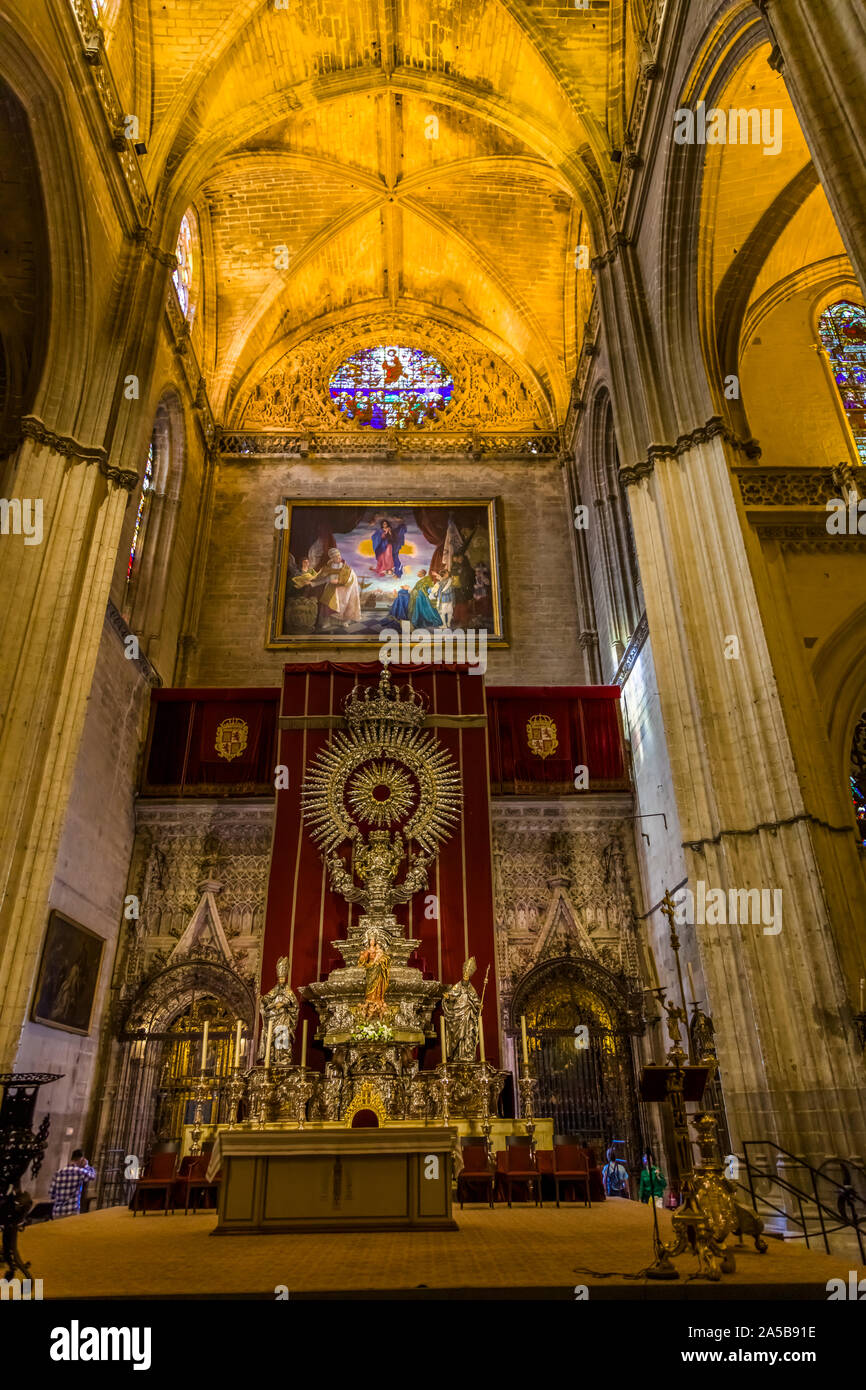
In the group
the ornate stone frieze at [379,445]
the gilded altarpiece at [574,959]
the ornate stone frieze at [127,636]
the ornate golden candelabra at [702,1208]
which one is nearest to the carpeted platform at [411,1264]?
the ornate golden candelabra at [702,1208]

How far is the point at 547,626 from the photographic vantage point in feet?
54.1

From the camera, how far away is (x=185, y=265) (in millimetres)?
16969

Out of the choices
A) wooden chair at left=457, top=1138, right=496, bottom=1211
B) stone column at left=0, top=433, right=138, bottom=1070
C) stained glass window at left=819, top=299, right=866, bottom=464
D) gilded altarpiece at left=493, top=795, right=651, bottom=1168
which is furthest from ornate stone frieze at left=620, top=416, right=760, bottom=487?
wooden chair at left=457, top=1138, right=496, bottom=1211

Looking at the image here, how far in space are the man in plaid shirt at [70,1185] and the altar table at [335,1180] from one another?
481 centimetres

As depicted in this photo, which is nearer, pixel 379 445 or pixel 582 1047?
pixel 582 1047

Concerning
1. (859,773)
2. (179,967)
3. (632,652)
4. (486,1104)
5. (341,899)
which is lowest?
(486,1104)

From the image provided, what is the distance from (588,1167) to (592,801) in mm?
5931

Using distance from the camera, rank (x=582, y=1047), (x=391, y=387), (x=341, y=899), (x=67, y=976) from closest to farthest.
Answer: (x=67, y=976) < (x=341, y=899) < (x=582, y=1047) < (x=391, y=387)

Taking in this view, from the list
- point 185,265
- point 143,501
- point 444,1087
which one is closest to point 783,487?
point 444,1087

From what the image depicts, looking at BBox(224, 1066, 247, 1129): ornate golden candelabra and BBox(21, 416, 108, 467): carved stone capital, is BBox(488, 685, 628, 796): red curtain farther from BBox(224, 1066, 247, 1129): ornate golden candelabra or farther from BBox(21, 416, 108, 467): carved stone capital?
BBox(21, 416, 108, 467): carved stone capital

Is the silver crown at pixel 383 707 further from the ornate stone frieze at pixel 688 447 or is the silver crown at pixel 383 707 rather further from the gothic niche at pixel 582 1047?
the ornate stone frieze at pixel 688 447

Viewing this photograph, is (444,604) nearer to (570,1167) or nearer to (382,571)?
(382,571)

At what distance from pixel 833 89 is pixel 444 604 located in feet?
36.1
